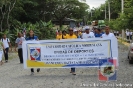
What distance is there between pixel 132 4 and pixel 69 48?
1298 cm

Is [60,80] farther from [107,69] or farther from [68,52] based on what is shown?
[107,69]

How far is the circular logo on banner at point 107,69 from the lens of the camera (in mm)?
8930

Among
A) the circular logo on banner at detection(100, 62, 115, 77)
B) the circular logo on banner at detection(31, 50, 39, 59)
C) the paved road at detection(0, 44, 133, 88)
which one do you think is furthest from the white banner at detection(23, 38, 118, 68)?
the circular logo on banner at detection(100, 62, 115, 77)

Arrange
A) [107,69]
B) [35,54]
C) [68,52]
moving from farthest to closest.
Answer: [35,54] < [68,52] < [107,69]

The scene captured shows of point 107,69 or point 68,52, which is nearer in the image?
point 107,69

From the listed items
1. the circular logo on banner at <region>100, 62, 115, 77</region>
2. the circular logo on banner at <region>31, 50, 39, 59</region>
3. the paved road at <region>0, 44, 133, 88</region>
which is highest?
the circular logo on banner at <region>31, 50, 39, 59</region>

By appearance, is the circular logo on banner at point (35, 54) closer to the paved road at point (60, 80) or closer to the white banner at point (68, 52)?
the white banner at point (68, 52)

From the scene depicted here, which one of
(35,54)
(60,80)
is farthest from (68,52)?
(60,80)

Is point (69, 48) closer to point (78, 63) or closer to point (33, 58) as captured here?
point (78, 63)

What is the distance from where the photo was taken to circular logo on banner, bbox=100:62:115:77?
8930 mm

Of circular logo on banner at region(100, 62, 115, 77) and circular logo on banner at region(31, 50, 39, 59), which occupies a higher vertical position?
circular logo on banner at region(31, 50, 39, 59)

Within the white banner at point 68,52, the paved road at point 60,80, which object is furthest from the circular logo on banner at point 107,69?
the white banner at point 68,52

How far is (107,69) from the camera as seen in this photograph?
29.3 feet

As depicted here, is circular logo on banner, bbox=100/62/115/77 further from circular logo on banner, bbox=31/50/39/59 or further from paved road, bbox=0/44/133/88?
circular logo on banner, bbox=31/50/39/59
